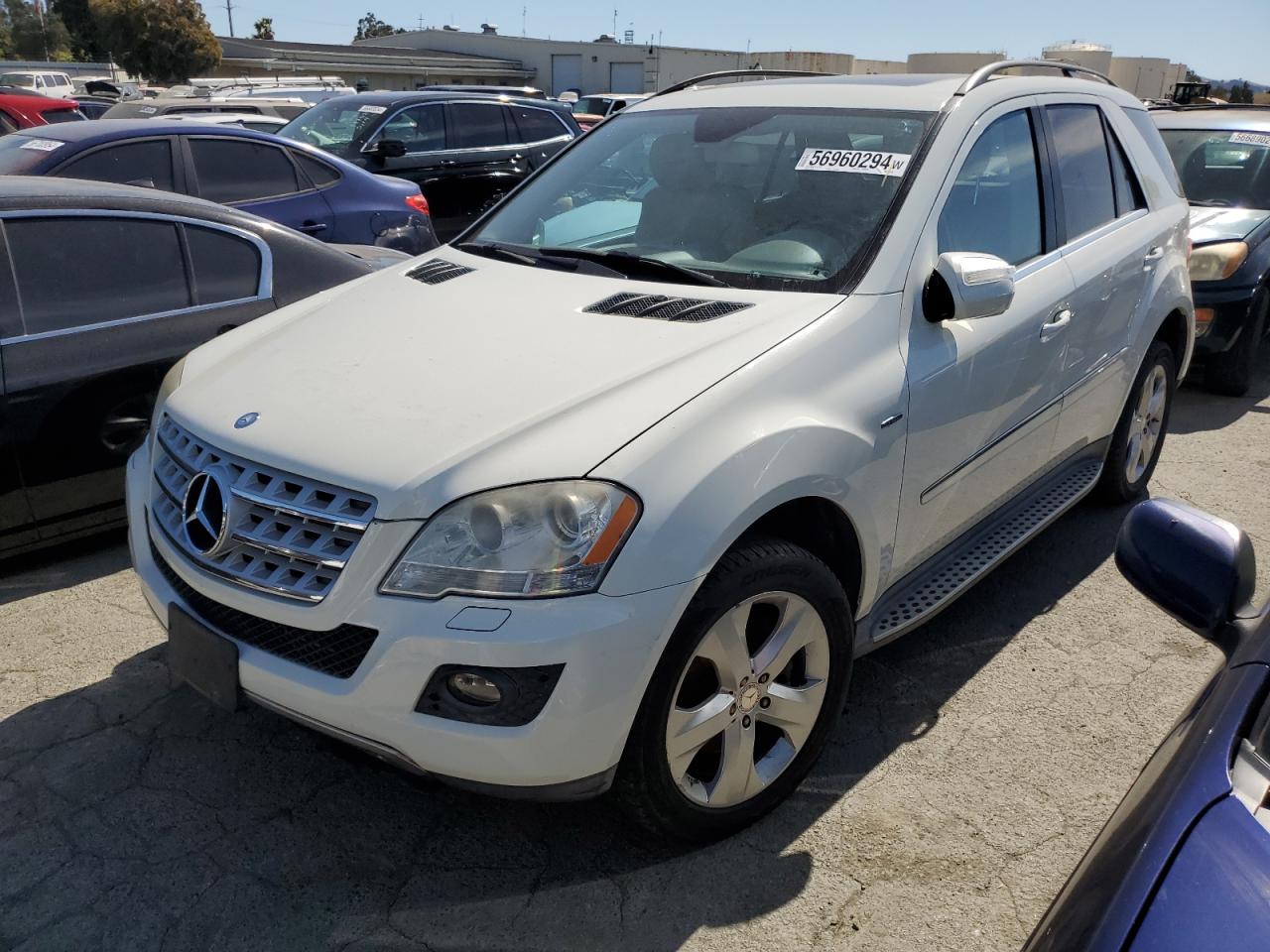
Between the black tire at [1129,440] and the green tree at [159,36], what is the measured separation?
50153 mm

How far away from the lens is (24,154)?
573cm

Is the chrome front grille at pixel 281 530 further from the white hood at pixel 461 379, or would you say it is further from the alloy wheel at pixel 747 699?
the alloy wheel at pixel 747 699

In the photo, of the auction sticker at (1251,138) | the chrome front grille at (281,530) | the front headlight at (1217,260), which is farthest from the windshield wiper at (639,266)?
the auction sticker at (1251,138)

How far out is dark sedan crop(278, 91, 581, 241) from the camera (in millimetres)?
10070

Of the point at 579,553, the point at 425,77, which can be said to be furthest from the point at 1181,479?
the point at 425,77

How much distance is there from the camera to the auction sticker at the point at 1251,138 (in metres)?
7.38

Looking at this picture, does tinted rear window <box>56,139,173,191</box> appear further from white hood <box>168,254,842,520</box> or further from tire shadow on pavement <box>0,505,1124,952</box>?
tire shadow on pavement <box>0,505,1124,952</box>

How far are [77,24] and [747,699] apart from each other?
82.5m

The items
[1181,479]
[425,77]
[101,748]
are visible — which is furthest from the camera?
[425,77]

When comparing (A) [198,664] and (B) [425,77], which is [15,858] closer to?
(A) [198,664]

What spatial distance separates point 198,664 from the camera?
2.45m

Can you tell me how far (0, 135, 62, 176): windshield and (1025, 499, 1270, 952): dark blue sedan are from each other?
584 centimetres

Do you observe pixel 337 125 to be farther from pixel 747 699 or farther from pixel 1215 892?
pixel 1215 892

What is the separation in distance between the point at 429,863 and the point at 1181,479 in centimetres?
428
